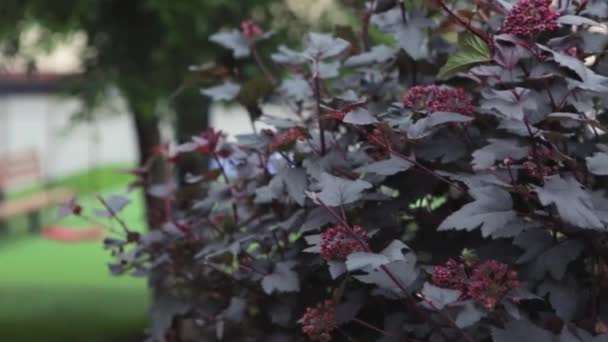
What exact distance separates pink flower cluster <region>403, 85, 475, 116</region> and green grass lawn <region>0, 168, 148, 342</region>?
11.9ft

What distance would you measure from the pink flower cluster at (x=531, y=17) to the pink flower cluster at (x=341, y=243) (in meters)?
0.41

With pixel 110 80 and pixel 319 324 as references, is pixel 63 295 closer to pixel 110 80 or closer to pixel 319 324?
pixel 110 80

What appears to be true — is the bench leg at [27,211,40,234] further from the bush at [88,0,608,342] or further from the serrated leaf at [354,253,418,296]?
the serrated leaf at [354,253,418,296]

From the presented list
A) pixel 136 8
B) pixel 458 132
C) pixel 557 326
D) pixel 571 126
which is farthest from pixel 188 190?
pixel 136 8

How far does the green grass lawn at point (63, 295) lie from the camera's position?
6633mm

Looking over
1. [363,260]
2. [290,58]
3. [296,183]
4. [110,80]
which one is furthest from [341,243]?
[110,80]

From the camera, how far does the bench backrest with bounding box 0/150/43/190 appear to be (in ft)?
39.1

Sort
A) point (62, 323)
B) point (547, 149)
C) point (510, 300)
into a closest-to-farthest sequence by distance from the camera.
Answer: point (510, 300)
point (547, 149)
point (62, 323)

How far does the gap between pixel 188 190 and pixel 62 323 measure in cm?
523

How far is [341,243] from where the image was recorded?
52.2 inches

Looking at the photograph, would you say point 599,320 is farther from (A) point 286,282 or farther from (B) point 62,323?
(B) point 62,323

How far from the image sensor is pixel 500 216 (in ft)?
4.40

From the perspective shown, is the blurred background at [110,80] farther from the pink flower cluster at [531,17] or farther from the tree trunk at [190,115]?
the pink flower cluster at [531,17]

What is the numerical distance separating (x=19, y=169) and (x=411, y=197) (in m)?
11.7
